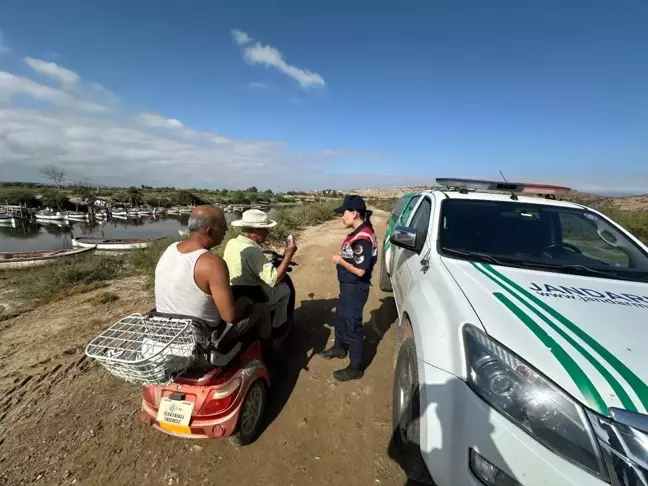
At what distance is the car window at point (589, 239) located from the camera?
2.74 meters

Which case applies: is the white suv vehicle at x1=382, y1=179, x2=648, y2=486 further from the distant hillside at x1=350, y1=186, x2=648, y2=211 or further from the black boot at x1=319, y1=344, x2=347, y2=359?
the distant hillside at x1=350, y1=186, x2=648, y2=211

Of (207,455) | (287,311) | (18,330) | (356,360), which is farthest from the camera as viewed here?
(18,330)

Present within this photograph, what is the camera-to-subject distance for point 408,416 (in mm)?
2307

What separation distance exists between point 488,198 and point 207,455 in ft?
11.4

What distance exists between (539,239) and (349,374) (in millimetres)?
2334

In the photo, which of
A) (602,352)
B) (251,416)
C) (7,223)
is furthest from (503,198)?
(7,223)

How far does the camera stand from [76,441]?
105 inches

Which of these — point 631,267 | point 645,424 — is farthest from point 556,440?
point 631,267

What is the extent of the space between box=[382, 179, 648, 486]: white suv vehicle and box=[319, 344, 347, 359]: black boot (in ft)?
4.27

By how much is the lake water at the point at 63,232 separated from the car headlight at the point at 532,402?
85.3 feet

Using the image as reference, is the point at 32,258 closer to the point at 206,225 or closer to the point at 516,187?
the point at 206,225

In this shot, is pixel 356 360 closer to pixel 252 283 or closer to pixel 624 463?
pixel 252 283

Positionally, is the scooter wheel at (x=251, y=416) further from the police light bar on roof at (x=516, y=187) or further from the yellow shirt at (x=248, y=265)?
the police light bar on roof at (x=516, y=187)

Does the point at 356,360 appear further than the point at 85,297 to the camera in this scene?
No
